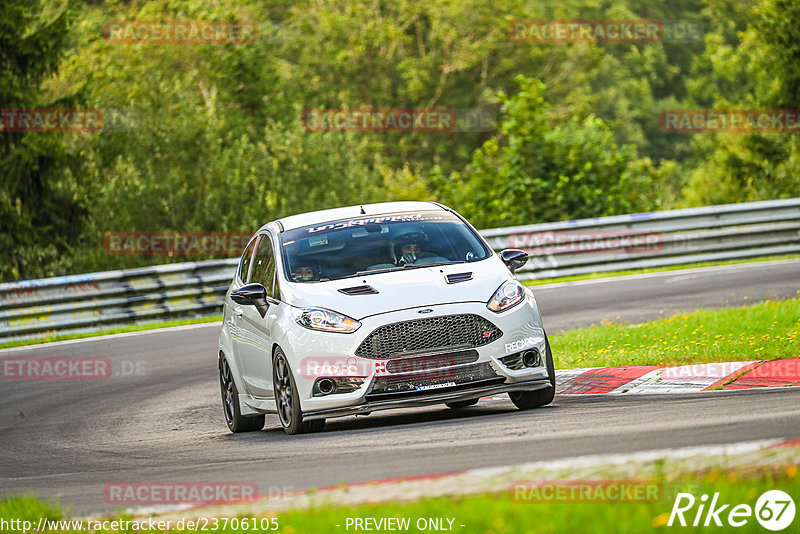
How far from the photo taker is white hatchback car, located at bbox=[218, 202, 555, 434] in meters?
9.16

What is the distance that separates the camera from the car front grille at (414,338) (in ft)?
30.0

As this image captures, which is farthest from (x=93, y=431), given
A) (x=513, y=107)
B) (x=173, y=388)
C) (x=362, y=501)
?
(x=513, y=107)

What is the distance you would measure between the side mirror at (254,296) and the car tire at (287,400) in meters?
0.54

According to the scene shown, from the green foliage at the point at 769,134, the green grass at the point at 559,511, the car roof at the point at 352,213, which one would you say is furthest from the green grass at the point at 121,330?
the green foliage at the point at 769,134

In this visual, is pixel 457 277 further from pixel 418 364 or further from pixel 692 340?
pixel 692 340

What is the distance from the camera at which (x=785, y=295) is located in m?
16.8

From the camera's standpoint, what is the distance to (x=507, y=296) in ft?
31.4

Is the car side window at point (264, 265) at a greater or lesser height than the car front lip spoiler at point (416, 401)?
greater

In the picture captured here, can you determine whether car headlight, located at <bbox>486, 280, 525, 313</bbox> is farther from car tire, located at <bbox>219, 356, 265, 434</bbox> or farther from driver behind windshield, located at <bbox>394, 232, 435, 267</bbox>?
car tire, located at <bbox>219, 356, 265, 434</bbox>

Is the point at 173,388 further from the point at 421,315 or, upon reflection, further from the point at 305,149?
the point at 305,149

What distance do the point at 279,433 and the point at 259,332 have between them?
836 millimetres

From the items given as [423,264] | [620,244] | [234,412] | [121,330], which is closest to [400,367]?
[423,264]

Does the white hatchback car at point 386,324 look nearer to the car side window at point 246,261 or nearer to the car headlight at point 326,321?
the car headlight at point 326,321

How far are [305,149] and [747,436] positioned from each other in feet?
90.1
